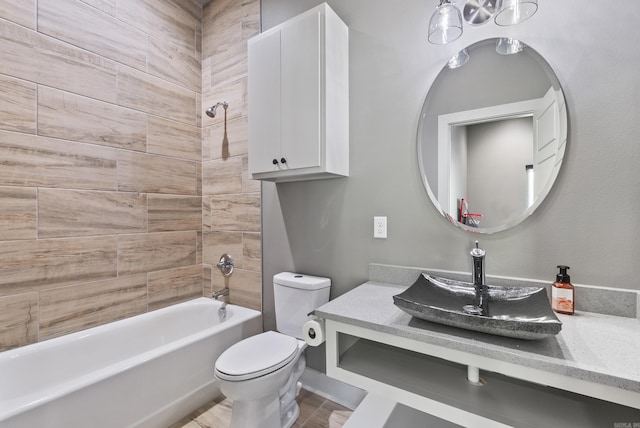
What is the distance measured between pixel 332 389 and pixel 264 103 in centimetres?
182

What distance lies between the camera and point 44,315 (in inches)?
66.7

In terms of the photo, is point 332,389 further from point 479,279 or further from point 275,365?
point 479,279

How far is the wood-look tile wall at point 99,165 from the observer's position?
1608mm

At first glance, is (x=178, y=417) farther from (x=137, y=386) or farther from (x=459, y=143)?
(x=459, y=143)

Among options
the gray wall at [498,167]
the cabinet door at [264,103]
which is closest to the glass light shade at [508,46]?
the gray wall at [498,167]

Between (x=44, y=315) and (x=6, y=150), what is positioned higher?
(x=6, y=150)

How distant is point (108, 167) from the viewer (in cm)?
196

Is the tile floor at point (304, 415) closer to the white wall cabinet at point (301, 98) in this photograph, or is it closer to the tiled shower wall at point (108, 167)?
the tiled shower wall at point (108, 167)

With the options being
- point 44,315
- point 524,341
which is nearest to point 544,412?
point 524,341

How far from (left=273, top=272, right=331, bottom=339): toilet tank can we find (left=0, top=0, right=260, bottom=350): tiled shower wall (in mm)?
452

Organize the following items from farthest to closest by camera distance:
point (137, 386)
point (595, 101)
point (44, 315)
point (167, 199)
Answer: point (167, 199)
point (44, 315)
point (137, 386)
point (595, 101)

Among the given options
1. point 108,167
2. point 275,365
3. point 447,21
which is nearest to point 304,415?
point 275,365

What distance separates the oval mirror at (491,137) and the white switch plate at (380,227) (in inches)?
11.7

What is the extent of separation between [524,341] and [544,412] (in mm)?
283
